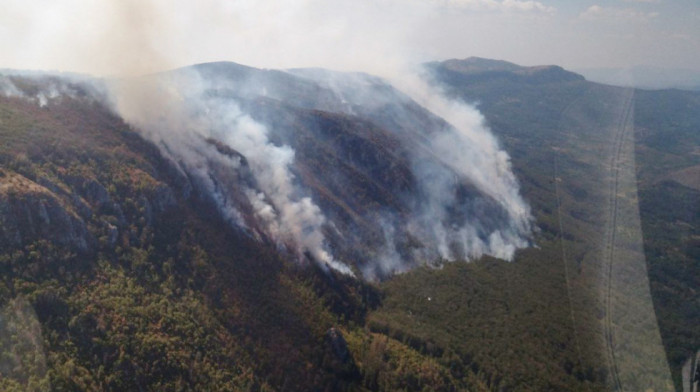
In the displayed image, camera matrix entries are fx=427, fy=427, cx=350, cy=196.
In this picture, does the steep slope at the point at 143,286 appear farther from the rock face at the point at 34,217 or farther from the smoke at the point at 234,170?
the smoke at the point at 234,170

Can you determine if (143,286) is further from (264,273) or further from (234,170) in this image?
(234,170)

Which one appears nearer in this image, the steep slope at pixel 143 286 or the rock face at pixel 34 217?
the steep slope at pixel 143 286

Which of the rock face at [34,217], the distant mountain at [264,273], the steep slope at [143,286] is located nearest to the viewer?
the steep slope at [143,286]

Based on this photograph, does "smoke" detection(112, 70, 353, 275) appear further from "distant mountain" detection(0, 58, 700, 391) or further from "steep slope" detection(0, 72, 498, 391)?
"steep slope" detection(0, 72, 498, 391)

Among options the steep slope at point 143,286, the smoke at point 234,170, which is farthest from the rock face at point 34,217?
the smoke at point 234,170

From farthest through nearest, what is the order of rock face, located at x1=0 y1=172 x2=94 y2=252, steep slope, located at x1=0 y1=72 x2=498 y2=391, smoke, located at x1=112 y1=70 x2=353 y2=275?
smoke, located at x1=112 y1=70 x2=353 y2=275 → rock face, located at x1=0 y1=172 x2=94 y2=252 → steep slope, located at x1=0 y1=72 x2=498 y2=391

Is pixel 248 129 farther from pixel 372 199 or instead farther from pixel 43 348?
pixel 43 348

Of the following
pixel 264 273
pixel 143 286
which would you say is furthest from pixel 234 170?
pixel 143 286

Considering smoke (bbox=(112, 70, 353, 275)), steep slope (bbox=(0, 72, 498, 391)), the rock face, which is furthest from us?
smoke (bbox=(112, 70, 353, 275))

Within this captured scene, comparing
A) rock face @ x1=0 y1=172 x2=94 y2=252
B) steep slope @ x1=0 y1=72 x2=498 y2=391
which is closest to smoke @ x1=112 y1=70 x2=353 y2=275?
steep slope @ x1=0 y1=72 x2=498 y2=391

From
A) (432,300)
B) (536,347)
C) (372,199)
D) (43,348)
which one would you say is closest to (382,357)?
(432,300)

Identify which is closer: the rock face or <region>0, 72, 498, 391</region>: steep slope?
<region>0, 72, 498, 391</region>: steep slope
